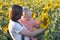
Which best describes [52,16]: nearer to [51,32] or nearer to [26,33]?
[51,32]

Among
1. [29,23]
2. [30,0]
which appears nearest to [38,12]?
[30,0]

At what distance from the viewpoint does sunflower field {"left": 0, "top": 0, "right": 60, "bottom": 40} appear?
17.6 ft

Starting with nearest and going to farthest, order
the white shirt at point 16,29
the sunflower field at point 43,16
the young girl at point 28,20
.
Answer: the white shirt at point 16,29, the young girl at point 28,20, the sunflower field at point 43,16

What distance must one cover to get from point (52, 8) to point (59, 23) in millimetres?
693

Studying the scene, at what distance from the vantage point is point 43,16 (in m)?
5.11

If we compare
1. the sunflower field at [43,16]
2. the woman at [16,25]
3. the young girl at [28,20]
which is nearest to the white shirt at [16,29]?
the woman at [16,25]

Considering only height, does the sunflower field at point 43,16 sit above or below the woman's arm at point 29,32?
below

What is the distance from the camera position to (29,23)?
174 inches

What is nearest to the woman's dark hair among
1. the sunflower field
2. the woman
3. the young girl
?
the woman

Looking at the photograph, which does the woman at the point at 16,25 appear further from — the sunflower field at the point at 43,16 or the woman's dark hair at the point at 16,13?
the sunflower field at the point at 43,16

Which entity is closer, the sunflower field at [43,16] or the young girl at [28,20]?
the young girl at [28,20]

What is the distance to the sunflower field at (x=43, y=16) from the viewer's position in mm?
5354

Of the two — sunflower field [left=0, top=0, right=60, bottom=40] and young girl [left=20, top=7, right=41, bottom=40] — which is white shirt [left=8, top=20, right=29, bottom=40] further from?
sunflower field [left=0, top=0, right=60, bottom=40]

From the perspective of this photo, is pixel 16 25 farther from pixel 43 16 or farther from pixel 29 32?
pixel 43 16
